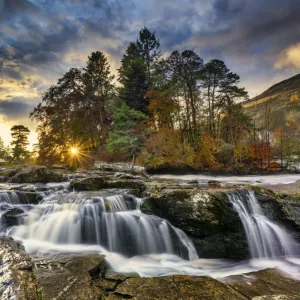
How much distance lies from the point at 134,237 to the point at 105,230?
3.09 ft

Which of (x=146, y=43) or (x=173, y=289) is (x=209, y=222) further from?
(x=146, y=43)

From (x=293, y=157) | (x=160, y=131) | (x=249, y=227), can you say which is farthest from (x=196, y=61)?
(x=249, y=227)

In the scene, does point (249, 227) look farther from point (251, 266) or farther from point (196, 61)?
point (196, 61)

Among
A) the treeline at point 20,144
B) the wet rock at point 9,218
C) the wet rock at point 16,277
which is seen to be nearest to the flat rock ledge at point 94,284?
the wet rock at point 16,277

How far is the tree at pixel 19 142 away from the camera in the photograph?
2143 inches

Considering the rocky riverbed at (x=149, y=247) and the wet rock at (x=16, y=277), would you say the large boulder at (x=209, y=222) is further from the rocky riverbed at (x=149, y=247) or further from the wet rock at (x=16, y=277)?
the wet rock at (x=16, y=277)

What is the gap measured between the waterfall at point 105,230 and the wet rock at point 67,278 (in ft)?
6.65

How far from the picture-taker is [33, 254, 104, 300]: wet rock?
2809 mm

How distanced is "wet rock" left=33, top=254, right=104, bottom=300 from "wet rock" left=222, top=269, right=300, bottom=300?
106 inches

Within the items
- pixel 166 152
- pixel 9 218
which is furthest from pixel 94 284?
pixel 166 152

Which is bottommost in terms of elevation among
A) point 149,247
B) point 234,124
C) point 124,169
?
point 149,247

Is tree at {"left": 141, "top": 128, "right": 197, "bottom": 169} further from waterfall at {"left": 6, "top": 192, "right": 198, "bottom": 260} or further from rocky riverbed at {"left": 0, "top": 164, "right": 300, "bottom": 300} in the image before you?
waterfall at {"left": 6, "top": 192, "right": 198, "bottom": 260}

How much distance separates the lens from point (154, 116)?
2248 cm

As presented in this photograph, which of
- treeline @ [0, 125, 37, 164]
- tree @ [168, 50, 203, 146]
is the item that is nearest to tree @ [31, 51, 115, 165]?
tree @ [168, 50, 203, 146]
